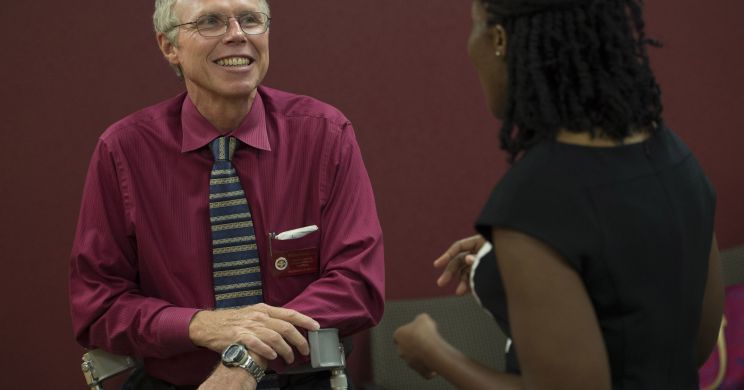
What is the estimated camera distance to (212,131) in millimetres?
2492

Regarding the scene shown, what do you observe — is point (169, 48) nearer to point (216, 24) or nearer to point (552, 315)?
point (216, 24)

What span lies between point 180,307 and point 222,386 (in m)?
0.31

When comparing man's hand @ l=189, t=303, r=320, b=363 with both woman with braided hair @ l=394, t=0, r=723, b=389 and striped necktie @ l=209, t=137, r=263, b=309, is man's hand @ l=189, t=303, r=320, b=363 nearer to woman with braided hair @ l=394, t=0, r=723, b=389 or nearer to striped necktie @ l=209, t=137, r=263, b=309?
striped necktie @ l=209, t=137, r=263, b=309

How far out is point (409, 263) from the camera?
3.71 meters

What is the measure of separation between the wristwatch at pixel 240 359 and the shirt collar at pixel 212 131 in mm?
560

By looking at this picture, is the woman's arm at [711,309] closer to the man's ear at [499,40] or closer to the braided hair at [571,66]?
the braided hair at [571,66]

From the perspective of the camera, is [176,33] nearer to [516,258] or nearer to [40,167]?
[40,167]

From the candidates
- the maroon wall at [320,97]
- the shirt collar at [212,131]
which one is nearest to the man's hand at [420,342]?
the shirt collar at [212,131]

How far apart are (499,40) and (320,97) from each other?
210cm

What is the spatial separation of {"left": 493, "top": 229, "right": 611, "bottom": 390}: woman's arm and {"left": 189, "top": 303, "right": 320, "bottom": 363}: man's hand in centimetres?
86

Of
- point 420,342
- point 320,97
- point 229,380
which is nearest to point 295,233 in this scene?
point 229,380

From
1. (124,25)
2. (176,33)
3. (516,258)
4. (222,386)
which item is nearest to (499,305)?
(516,258)

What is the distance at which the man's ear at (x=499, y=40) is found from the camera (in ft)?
4.91

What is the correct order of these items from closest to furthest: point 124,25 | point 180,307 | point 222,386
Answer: point 222,386 → point 180,307 → point 124,25
